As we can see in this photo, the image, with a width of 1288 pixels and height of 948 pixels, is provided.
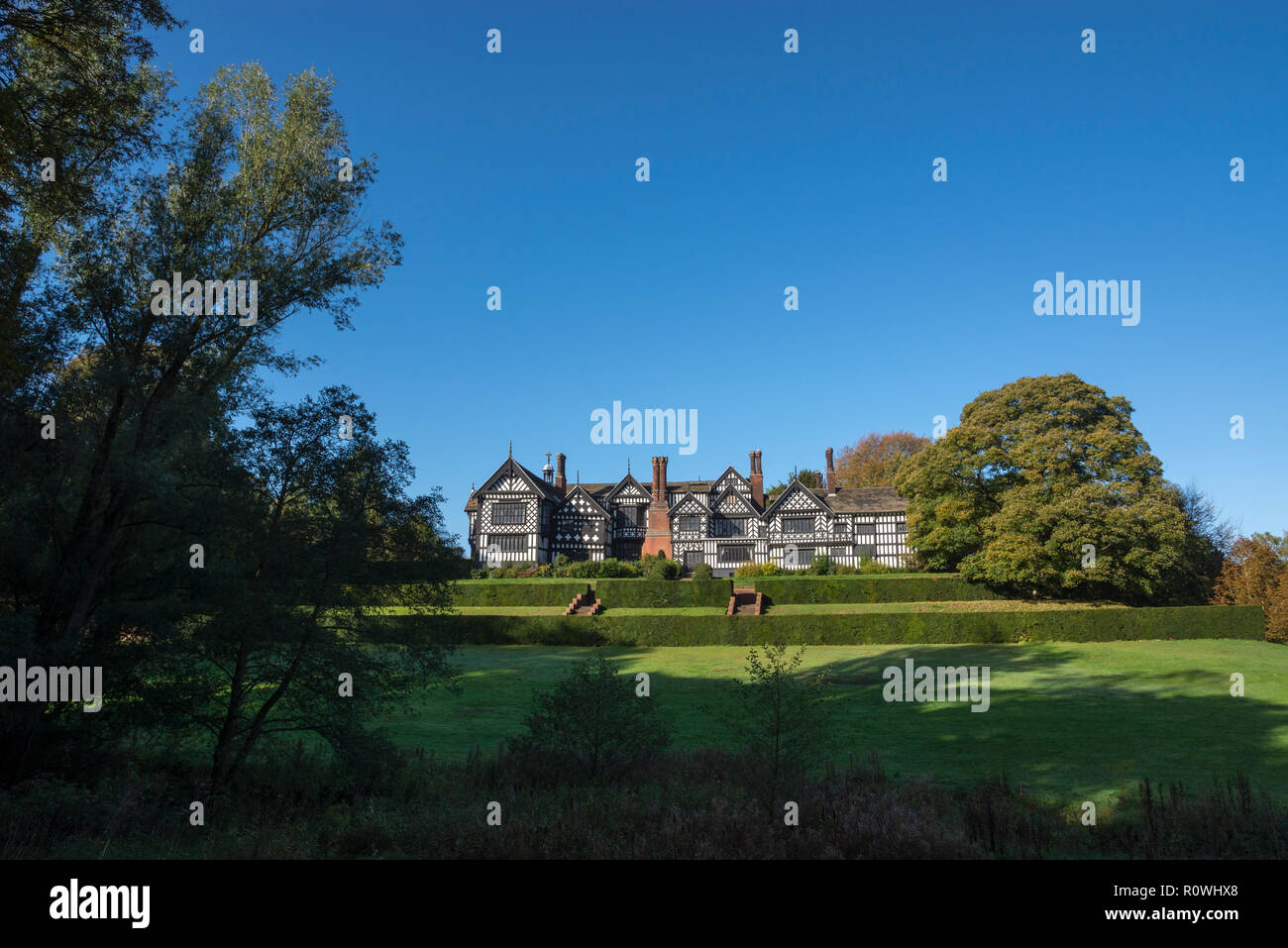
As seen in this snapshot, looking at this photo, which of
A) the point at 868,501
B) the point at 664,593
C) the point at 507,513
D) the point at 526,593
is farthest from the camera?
the point at 507,513

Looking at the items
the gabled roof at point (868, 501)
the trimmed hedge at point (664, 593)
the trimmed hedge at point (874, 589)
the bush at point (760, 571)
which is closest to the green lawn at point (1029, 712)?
the trimmed hedge at point (874, 589)

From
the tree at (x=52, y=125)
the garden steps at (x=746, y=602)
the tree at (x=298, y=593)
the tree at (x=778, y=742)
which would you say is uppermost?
the tree at (x=52, y=125)

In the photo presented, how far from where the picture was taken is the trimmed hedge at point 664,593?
1497 inches

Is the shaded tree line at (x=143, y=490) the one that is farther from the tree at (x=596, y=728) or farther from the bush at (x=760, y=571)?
the bush at (x=760, y=571)

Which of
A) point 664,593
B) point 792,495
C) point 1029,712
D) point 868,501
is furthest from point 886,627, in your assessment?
point 792,495

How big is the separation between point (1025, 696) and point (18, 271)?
23904mm

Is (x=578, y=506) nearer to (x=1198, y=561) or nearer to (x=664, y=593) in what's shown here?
(x=664, y=593)

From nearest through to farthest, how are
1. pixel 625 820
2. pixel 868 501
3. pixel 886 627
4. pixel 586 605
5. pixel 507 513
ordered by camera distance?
1. pixel 625 820
2. pixel 886 627
3. pixel 586 605
4. pixel 868 501
5. pixel 507 513

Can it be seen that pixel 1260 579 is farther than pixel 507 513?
No

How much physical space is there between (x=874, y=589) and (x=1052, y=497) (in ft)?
31.6

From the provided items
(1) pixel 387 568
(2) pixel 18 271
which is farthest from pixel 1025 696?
(2) pixel 18 271

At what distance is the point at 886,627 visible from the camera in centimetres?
2908

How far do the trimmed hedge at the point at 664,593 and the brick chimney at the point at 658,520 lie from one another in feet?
45.1

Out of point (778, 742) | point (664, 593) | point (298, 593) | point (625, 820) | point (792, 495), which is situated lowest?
point (625, 820)
